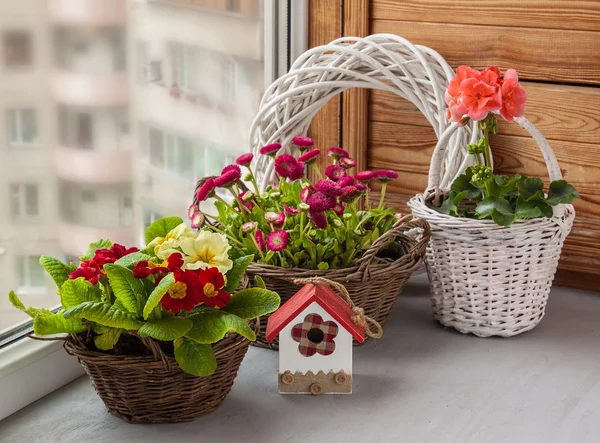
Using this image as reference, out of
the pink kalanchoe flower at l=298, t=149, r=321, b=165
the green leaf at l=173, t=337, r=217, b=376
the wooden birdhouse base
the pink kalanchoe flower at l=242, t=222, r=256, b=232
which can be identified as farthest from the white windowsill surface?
the pink kalanchoe flower at l=298, t=149, r=321, b=165

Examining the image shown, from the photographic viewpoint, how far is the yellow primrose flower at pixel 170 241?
1235 millimetres

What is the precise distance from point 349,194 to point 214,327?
34 centimetres

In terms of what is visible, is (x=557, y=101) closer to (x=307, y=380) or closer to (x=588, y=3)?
(x=588, y=3)

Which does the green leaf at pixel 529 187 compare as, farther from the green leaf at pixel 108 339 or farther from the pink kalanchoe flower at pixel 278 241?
the green leaf at pixel 108 339

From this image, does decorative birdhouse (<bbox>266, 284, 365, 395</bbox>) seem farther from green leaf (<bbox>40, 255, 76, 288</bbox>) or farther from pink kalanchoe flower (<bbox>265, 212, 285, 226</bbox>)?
green leaf (<bbox>40, 255, 76, 288</bbox>)

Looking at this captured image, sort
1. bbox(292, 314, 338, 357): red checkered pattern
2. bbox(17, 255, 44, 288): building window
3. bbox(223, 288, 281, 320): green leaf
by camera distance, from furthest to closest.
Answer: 1. bbox(17, 255, 44, 288): building window
2. bbox(292, 314, 338, 357): red checkered pattern
3. bbox(223, 288, 281, 320): green leaf

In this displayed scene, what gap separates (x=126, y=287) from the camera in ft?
3.81

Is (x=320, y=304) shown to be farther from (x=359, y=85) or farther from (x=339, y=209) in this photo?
(x=359, y=85)

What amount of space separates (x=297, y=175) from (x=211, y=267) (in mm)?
257

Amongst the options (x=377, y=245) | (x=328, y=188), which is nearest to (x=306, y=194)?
(x=328, y=188)

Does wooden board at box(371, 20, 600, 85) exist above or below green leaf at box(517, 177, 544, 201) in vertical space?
above

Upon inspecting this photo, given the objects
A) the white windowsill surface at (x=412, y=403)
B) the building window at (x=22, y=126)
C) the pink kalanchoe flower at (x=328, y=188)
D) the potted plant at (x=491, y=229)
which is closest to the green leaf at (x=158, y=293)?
the white windowsill surface at (x=412, y=403)

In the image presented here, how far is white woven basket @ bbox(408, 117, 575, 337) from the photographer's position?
4.80 feet

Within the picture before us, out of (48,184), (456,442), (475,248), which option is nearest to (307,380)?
(456,442)
